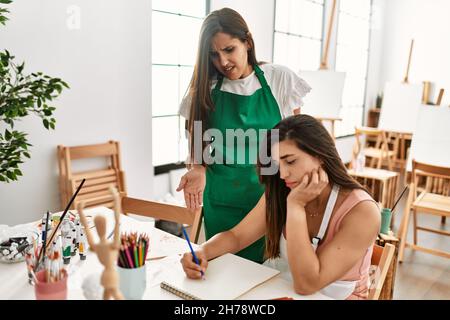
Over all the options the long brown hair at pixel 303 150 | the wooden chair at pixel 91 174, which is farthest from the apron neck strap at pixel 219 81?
the wooden chair at pixel 91 174

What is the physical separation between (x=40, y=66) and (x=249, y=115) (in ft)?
5.04

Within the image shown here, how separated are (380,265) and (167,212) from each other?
94 cm

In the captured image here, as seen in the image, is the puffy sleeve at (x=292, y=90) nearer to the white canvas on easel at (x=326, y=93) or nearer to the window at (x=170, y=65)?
the window at (x=170, y=65)

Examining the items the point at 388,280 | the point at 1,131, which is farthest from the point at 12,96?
the point at 388,280

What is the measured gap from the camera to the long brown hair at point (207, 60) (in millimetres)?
1680

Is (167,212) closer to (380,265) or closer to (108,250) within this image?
(380,265)

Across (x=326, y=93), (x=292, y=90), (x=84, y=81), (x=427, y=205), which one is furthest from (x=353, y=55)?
(x=292, y=90)

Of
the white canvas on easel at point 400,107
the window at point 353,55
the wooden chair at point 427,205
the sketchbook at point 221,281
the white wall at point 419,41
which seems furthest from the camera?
the white wall at point 419,41

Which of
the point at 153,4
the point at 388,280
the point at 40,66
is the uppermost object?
the point at 153,4

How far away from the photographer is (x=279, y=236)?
1.47 meters

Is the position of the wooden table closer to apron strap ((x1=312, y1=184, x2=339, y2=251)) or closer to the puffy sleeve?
apron strap ((x1=312, y1=184, x2=339, y2=251))

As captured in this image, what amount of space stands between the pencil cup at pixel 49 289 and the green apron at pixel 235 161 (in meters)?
0.99

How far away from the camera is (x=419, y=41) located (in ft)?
22.3

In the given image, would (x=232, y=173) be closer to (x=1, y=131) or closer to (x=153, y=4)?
(x=1, y=131)
